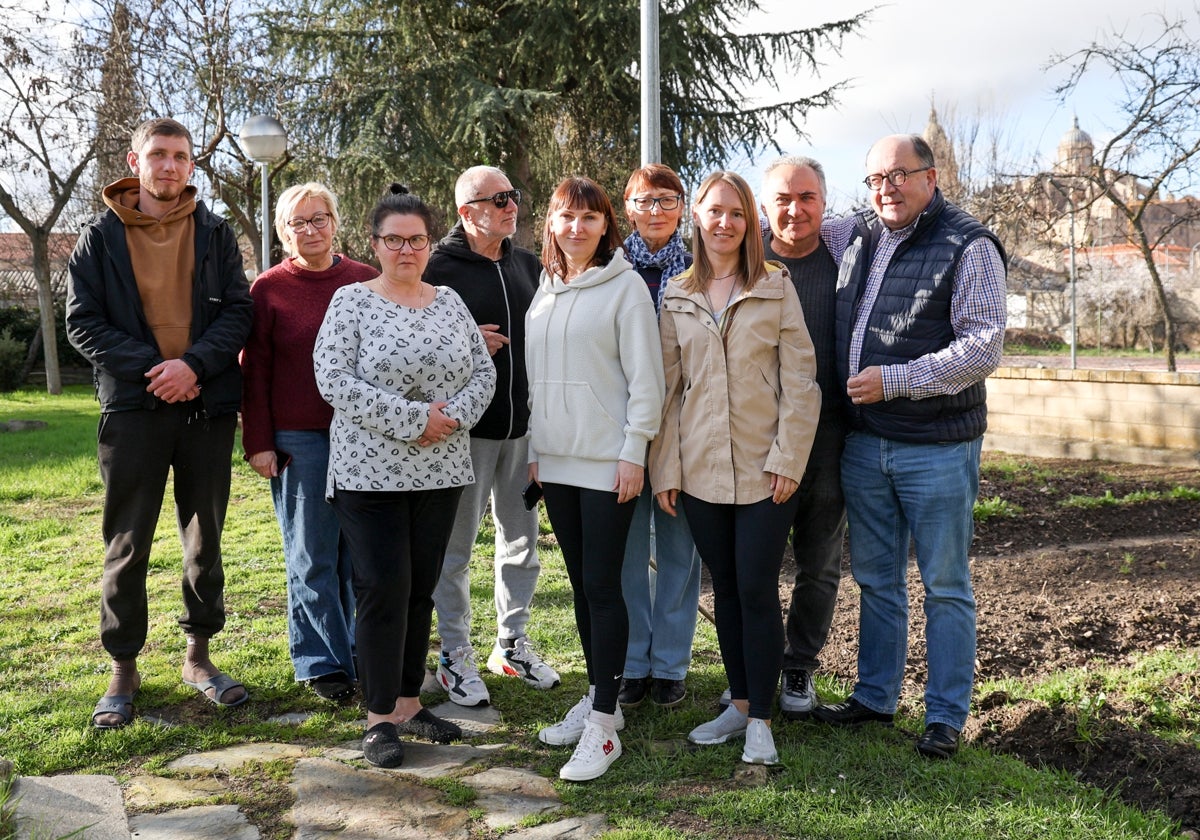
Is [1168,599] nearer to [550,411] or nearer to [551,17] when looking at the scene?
[550,411]

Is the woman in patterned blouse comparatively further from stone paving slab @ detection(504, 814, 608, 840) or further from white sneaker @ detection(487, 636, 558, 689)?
white sneaker @ detection(487, 636, 558, 689)

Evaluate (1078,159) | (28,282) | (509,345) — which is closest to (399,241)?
(509,345)

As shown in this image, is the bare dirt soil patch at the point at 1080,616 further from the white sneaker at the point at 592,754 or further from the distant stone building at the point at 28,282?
the distant stone building at the point at 28,282

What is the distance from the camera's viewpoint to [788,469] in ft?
10.6

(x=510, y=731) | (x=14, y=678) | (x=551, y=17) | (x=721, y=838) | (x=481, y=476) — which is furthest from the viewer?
(x=551, y=17)

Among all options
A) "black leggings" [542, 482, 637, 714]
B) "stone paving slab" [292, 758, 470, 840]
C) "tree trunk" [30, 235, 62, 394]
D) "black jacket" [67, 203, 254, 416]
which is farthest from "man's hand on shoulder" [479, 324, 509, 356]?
"tree trunk" [30, 235, 62, 394]

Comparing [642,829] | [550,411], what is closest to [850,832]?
[642,829]

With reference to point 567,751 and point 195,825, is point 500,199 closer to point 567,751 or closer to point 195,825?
point 567,751

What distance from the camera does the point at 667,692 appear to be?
3.82 metres

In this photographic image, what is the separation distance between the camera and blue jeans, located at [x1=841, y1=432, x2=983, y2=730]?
3312 millimetres

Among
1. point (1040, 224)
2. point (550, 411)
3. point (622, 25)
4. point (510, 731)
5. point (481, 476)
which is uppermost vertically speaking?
point (622, 25)

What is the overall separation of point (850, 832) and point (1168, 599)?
126 inches

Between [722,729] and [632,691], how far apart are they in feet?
1.58

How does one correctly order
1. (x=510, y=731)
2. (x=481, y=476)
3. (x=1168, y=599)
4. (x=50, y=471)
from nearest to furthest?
(x=510, y=731), (x=481, y=476), (x=1168, y=599), (x=50, y=471)
